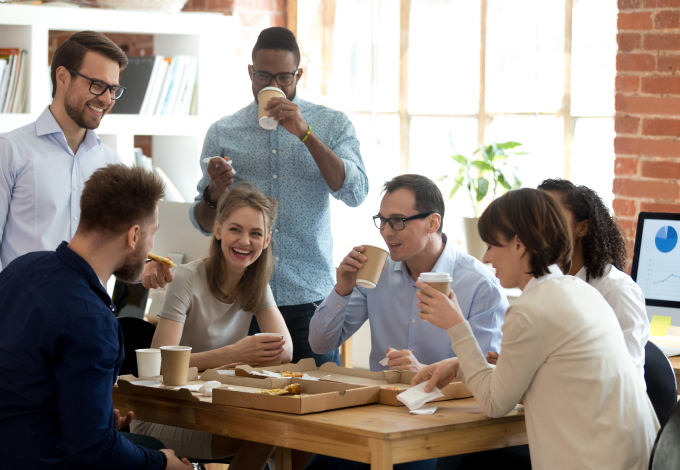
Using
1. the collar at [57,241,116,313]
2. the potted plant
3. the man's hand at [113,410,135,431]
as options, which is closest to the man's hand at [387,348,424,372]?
the man's hand at [113,410,135,431]

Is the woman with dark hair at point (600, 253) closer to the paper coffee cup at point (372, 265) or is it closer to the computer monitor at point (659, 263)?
the paper coffee cup at point (372, 265)

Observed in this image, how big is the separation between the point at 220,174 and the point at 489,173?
1751 mm

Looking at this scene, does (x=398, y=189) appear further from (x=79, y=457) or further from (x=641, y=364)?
(x=79, y=457)

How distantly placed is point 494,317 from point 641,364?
0.43 m

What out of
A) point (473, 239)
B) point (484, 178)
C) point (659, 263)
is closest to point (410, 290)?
point (659, 263)

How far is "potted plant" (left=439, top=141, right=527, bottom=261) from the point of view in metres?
3.81

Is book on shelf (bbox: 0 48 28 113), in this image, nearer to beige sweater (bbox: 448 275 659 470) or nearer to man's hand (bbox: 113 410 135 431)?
man's hand (bbox: 113 410 135 431)

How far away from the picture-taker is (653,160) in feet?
11.5

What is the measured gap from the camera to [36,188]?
7.91 ft

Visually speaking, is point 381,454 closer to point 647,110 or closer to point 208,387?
point 208,387

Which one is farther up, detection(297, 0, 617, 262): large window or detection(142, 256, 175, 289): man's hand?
detection(297, 0, 617, 262): large window

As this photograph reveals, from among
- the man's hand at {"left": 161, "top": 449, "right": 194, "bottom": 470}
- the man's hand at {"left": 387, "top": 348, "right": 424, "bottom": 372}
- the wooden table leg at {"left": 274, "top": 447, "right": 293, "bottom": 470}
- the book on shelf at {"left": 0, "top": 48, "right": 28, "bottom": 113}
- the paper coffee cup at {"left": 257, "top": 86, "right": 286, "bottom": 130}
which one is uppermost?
the book on shelf at {"left": 0, "top": 48, "right": 28, "bottom": 113}

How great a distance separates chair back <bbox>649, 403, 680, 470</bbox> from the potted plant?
2153 millimetres

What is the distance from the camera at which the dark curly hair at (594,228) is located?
2.22m
